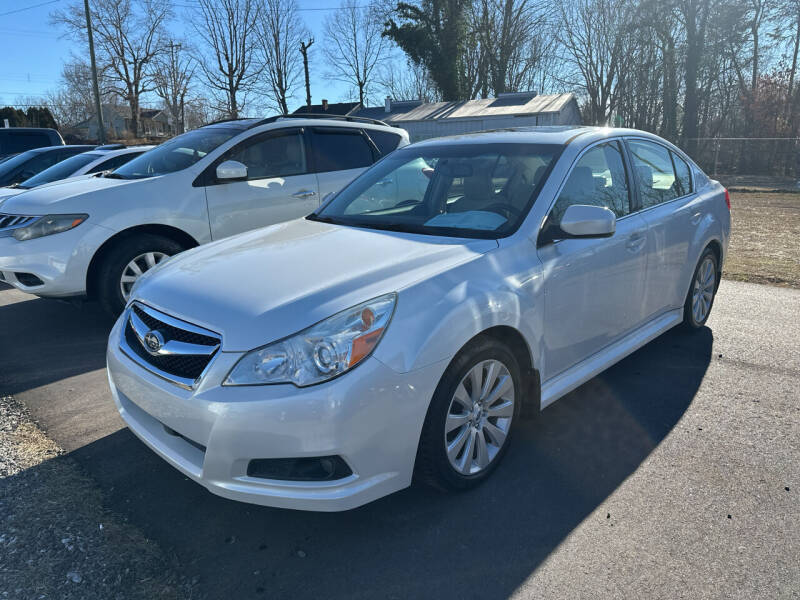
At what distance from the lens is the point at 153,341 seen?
2.58 metres

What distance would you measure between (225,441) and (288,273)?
0.83 meters

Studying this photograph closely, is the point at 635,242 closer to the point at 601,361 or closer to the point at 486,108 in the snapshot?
the point at 601,361

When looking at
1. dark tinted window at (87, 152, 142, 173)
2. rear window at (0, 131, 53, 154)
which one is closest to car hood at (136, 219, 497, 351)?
dark tinted window at (87, 152, 142, 173)

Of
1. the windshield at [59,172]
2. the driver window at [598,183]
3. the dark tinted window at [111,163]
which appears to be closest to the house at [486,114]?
the dark tinted window at [111,163]

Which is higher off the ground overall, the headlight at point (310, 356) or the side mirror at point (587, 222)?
the side mirror at point (587, 222)

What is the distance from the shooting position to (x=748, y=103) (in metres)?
34.8

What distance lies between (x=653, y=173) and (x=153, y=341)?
11.5ft

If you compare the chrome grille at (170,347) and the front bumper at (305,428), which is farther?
the chrome grille at (170,347)

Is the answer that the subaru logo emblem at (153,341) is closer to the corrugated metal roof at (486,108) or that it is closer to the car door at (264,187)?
the car door at (264,187)

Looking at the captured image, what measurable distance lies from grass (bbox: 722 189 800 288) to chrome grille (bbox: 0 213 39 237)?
747cm

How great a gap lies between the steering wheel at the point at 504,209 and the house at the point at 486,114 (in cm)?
2904

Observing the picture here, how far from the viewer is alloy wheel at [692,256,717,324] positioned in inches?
188

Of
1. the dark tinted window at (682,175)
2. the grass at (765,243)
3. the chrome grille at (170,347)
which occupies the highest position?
the dark tinted window at (682,175)

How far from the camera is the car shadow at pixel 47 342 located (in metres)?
4.40
